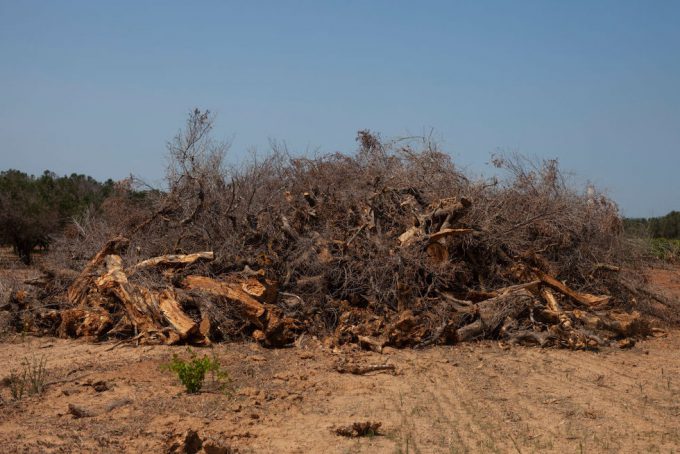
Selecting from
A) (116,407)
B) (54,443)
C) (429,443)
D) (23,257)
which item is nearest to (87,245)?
(116,407)

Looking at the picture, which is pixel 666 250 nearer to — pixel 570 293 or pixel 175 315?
pixel 570 293

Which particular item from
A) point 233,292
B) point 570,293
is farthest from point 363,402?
point 570,293

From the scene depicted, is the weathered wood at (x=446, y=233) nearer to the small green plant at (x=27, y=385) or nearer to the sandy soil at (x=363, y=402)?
the sandy soil at (x=363, y=402)

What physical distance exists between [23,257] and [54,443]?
58.6 feet

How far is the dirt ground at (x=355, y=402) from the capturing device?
5.38 m

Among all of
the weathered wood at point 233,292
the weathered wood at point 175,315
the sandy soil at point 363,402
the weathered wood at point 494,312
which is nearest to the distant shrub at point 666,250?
the weathered wood at point 494,312

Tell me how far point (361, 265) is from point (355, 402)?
147 inches

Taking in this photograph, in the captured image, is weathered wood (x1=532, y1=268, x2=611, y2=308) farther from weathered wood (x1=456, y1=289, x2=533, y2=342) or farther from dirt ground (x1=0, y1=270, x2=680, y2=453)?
dirt ground (x1=0, y1=270, x2=680, y2=453)

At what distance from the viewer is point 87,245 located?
12039mm

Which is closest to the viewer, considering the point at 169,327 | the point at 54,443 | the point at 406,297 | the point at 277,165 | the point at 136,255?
the point at 54,443

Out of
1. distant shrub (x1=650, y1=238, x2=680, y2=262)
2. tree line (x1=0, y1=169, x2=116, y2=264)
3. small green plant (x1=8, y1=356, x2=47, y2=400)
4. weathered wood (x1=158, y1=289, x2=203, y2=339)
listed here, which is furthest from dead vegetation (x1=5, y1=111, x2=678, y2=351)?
tree line (x1=0, y1=169, x2=116, y2=264)

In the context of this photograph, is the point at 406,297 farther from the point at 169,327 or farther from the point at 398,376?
the point at 169,327

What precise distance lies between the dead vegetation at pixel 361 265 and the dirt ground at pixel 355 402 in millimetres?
511

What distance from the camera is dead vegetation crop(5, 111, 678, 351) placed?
362 inches
